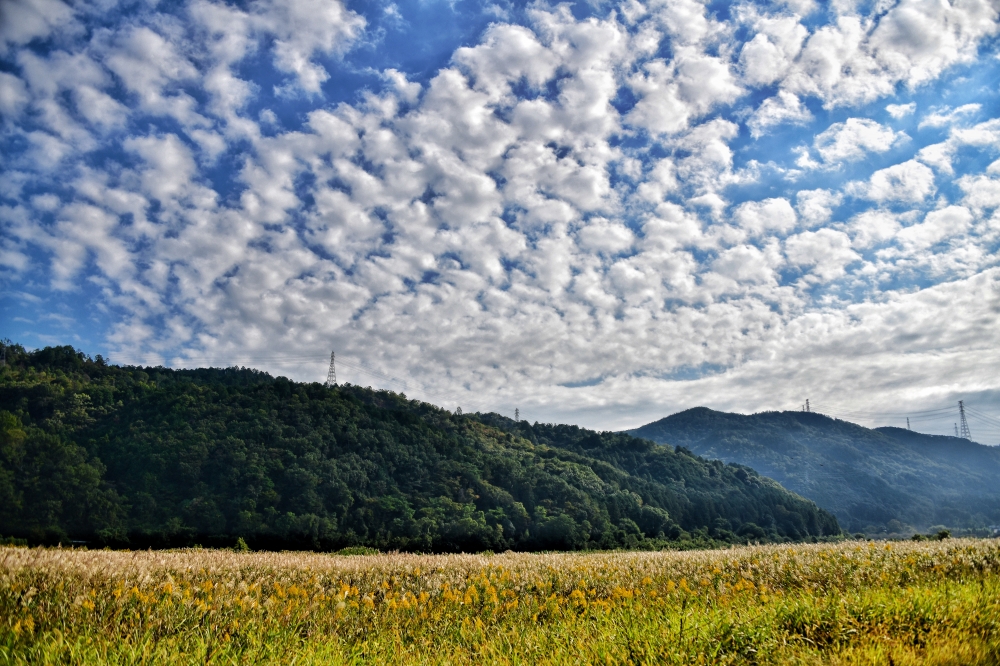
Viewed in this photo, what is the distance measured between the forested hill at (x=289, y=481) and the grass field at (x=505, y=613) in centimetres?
3247

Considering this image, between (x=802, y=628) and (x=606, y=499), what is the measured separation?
73.4 metres

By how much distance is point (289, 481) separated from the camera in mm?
58531

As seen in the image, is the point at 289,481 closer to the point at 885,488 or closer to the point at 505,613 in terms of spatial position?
the point at 505,613

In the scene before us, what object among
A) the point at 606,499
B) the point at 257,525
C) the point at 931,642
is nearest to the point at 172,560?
the point at 931,642

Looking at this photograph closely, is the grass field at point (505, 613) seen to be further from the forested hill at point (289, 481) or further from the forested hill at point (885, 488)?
the forested hill at point (885, 488)

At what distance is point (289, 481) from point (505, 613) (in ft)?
187

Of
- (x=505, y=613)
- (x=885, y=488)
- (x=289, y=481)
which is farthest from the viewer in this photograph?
(x=885, y=488)

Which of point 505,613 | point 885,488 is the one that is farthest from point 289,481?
point 885,488

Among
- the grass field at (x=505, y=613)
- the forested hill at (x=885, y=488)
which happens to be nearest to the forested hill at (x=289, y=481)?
the grass field at (x=505, y=613)

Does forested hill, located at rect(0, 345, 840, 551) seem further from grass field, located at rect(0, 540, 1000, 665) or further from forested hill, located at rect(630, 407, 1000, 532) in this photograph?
forested hill, located at rect(630, 407, 1000, 532)

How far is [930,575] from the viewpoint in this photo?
814 cm

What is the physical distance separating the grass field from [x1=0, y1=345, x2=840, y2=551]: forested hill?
32.5 m

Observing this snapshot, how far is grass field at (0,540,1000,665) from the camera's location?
476 cm

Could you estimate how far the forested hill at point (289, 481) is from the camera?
51719 mm
